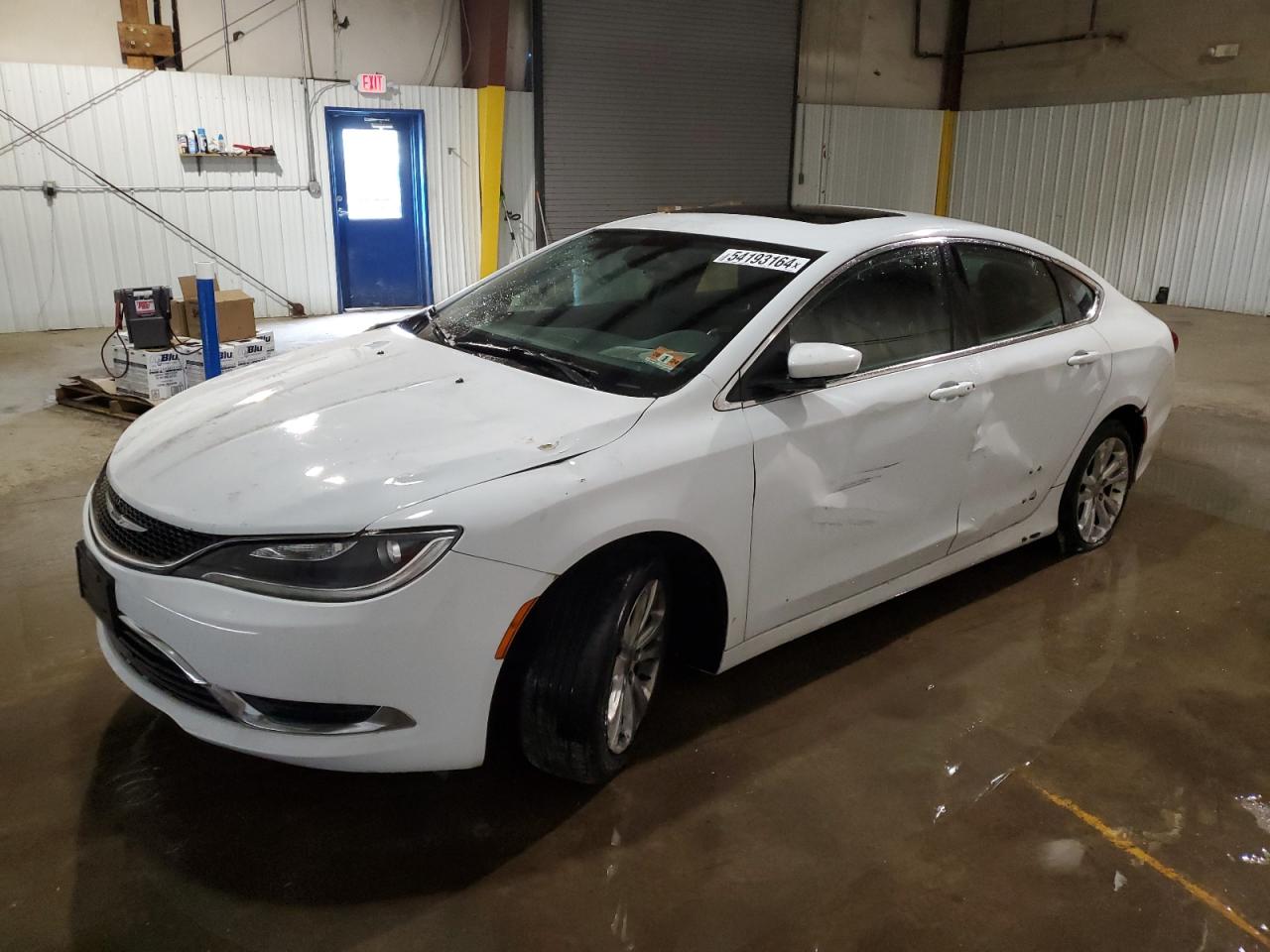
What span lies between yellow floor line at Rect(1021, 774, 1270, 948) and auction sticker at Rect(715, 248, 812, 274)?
1533mm

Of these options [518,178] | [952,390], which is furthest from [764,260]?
[518,178]

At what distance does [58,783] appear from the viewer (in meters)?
2.46

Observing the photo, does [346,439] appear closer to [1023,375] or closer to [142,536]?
[142,536]

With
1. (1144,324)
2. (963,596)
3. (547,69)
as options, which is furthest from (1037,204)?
(963,596)

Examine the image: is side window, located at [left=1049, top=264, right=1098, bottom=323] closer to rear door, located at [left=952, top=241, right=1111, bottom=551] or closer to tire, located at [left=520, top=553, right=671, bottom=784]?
rear door, located at [left=952, top=241, right=1111, bottom=551]

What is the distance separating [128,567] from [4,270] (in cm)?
843

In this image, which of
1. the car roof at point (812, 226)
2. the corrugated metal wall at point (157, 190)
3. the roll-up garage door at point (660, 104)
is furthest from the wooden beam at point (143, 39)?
the car roof at point (812, 226)

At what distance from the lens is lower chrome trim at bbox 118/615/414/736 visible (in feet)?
6.76

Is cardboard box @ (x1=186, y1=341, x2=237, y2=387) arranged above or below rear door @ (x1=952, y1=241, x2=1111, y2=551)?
below

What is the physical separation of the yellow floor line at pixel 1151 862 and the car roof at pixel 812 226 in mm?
1611

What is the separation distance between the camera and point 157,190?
9.38 m

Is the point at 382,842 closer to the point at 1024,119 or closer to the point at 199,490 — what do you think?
the point at 199,490

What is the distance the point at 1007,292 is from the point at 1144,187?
35.0 ft

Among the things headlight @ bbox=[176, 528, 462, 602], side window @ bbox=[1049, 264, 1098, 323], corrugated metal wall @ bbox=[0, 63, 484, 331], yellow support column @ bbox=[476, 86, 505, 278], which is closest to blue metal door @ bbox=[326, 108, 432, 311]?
corrugated metal wall @ bbox=[0, 63, 484, 331]
